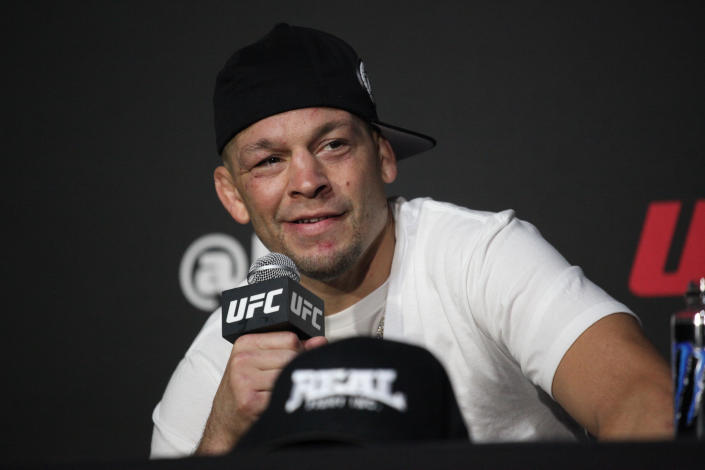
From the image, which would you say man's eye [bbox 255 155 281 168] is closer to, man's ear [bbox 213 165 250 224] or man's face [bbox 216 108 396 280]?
man's face [bbox 216 108 396 280]

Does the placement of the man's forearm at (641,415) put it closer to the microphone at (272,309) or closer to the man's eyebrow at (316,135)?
the microphone at (272,309)

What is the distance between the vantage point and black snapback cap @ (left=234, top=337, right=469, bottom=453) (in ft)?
1.87

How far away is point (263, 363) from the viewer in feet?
3.43

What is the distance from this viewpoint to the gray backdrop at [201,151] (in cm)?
214

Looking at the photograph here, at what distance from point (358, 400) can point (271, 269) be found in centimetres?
60

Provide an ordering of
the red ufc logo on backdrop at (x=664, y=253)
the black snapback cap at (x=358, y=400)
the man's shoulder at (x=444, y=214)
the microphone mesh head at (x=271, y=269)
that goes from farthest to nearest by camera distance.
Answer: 1. the red ufc logo on backdrop at (x=664, y=253)
2. the man's shoulder at (x=444, y=214)
3. the microphone mesh head at (x=271, y=269)
4. the black snapback cap at (x=358, y=400)

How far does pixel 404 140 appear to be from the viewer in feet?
5.74

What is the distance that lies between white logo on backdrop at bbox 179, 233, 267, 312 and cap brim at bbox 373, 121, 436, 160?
600 millimetres

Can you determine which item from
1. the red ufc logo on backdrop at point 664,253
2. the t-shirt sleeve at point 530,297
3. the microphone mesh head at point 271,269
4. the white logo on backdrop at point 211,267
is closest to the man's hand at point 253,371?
the microphone mesh head at point 271,269

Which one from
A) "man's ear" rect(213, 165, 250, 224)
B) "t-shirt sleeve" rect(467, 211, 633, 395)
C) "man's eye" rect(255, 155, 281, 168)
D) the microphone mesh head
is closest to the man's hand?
the microphone mesh head

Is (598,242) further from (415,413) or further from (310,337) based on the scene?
(415,413)

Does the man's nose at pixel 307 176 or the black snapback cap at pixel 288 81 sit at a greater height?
the black snapback cap at pixel 288 81

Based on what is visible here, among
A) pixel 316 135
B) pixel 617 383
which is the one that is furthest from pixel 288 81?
pixel 617 383

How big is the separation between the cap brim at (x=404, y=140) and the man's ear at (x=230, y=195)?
309 mm
